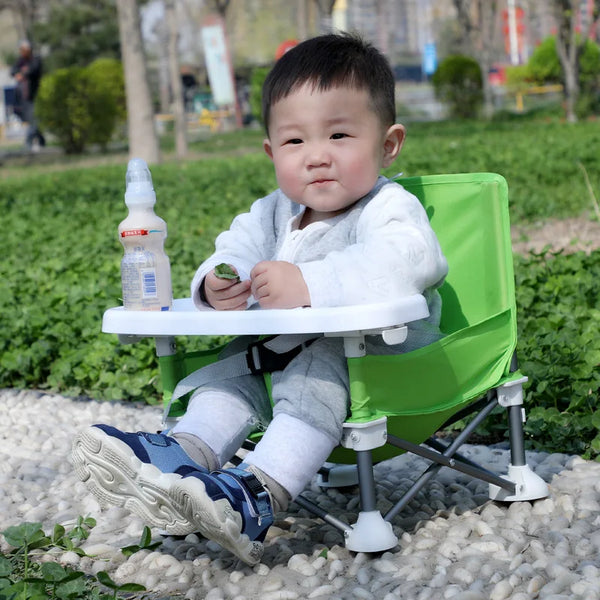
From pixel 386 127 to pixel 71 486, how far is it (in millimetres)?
1377

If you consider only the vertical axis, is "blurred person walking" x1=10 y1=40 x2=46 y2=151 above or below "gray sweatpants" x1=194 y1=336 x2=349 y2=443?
below

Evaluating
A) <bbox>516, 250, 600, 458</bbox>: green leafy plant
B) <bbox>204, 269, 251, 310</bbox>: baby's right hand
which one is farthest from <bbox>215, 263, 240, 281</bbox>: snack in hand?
<bbox>516, 250, 600, 458</bbox>: green leafy plant

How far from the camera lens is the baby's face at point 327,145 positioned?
2363 millimetres

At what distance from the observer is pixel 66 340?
4.34m

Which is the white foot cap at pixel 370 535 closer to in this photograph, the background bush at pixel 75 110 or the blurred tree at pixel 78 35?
the background bush at pixel 75 110

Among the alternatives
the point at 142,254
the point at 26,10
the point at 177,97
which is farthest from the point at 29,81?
the point at 142,254

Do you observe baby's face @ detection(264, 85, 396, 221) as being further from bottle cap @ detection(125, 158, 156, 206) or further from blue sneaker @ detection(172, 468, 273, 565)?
blue sneaker @ detection(172, 468, 273, 565)

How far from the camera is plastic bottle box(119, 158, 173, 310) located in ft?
7.72

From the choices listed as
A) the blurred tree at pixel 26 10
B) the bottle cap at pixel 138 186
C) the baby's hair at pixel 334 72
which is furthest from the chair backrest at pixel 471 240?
the blurred tree at pixel 26 10

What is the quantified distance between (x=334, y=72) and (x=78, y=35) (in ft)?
Result: 132

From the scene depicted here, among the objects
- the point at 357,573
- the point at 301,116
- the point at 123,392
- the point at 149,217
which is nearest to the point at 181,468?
the point at 357,573

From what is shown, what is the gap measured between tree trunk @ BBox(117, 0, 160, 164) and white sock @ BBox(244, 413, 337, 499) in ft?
39.8

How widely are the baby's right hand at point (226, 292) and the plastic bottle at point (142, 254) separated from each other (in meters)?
0.10

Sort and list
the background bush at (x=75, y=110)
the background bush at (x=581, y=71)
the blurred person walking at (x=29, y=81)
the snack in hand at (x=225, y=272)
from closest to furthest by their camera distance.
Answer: the snack in hand at (x=225, y=272)
the background bush at (x=581, y=71)
the background bush at (x=75, y=110)
the blurred person walking at (x=29, y=81)
